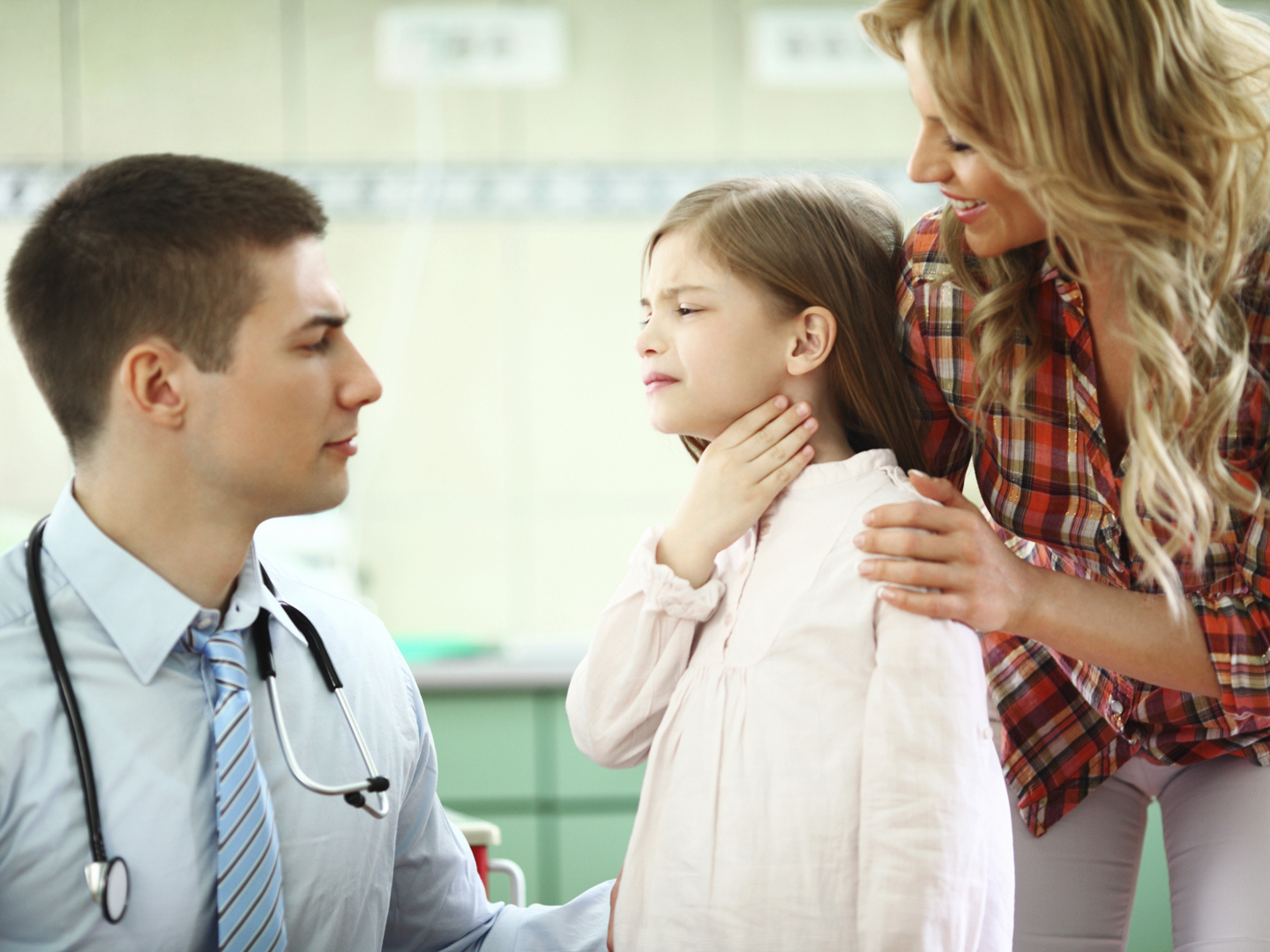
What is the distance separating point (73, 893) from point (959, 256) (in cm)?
98

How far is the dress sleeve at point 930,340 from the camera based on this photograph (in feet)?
3.89

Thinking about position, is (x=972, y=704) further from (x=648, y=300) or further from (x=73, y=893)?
(x=73, y=893)

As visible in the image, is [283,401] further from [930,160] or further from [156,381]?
[930,160]

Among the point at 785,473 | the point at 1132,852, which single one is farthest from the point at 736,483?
the point at 1132,852

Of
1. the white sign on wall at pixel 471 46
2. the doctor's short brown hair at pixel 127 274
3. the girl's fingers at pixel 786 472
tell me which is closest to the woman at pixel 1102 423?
the girl's fingers at pixel 786 472

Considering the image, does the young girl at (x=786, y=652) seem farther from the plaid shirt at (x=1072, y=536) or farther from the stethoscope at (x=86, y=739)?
the stethoscope at (x=86, y=739)

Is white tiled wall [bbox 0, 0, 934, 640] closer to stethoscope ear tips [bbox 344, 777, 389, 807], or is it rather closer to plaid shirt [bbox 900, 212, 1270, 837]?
plaid shirt [bbox 900, 212, 1270, 837]

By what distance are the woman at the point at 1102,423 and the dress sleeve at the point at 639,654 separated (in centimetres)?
19

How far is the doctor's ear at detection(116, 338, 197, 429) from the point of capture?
103 centimetres

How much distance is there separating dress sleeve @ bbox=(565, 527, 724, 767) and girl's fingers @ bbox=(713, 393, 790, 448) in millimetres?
120

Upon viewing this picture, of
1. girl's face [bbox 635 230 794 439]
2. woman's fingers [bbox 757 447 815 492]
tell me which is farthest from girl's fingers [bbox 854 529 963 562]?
girl's face [bbox 635 230 794 439]

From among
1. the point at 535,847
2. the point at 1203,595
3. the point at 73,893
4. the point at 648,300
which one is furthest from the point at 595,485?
the point at 73,893

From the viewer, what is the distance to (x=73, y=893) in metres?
0.93

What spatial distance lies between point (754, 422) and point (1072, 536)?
0.34 metres
